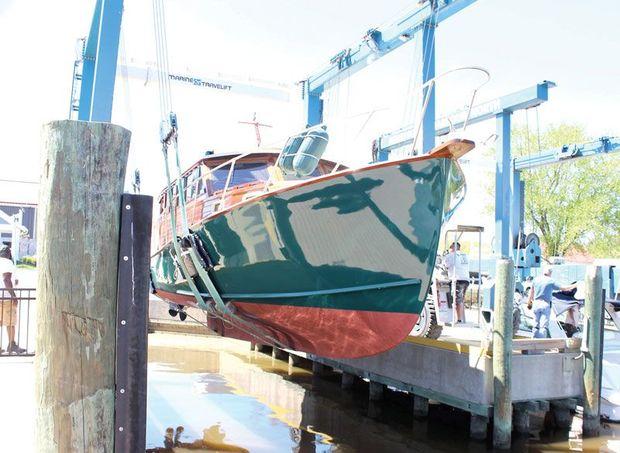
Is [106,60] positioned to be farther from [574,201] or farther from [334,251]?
[574,201]

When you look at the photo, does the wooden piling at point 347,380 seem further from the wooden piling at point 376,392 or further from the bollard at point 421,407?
the bollard at point 421,407

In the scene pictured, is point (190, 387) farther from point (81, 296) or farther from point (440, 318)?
point (81, 296)

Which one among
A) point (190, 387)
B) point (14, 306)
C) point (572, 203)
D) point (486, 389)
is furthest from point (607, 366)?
point (572, 203)

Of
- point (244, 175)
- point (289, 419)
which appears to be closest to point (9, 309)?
point (244, 175)

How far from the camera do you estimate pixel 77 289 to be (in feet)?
9.19

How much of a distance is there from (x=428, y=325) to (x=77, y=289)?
5391 mm

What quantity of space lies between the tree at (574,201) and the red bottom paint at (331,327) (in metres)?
25.3

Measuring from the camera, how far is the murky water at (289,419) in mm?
6090

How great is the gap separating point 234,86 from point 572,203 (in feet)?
68.5

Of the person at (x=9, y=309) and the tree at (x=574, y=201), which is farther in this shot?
the tree at (x=574, y=201)

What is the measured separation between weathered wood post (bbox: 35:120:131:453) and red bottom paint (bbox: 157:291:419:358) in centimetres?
299

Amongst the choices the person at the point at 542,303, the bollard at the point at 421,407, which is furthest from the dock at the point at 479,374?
the person at the point at 542,303

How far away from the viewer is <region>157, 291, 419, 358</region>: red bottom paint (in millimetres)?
5445

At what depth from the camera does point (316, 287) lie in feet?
18.1
